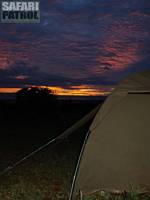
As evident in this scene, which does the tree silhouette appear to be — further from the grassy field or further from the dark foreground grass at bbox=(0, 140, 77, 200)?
the dark foreground grass at bbox=(0, 140, 77, 200)

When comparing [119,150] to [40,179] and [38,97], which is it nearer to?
[40,179]

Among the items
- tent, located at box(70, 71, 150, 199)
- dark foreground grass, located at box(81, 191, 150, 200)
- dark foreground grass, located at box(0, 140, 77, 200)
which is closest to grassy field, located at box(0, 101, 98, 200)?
dark foreground grass, located at box(0, 140, 77, 200)

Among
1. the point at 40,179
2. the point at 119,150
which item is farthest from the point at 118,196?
the point at 40,179

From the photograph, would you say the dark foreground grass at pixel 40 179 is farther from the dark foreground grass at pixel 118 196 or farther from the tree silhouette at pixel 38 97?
the tree silhouette at pixel 38 97

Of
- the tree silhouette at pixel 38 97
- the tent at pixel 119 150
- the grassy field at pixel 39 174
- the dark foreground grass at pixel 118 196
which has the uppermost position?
the tent at pixel 119 150

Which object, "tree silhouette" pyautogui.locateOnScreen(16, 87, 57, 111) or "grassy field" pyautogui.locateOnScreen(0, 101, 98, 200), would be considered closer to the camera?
"grassy field" pyautogui.locateOnScreen(0, 101, 98, 200)

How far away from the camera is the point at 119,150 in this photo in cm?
730

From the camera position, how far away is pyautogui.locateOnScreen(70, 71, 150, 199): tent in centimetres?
704

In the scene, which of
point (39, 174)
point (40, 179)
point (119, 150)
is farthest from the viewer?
point (39, 174)

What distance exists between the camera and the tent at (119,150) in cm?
704

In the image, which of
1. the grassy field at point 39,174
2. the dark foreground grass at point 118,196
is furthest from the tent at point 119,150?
the grassy field at point 39,174

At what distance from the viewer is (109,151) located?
7.27m

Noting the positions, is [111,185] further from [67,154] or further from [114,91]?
[67,154]

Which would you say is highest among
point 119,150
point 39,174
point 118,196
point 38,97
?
point 119,150
